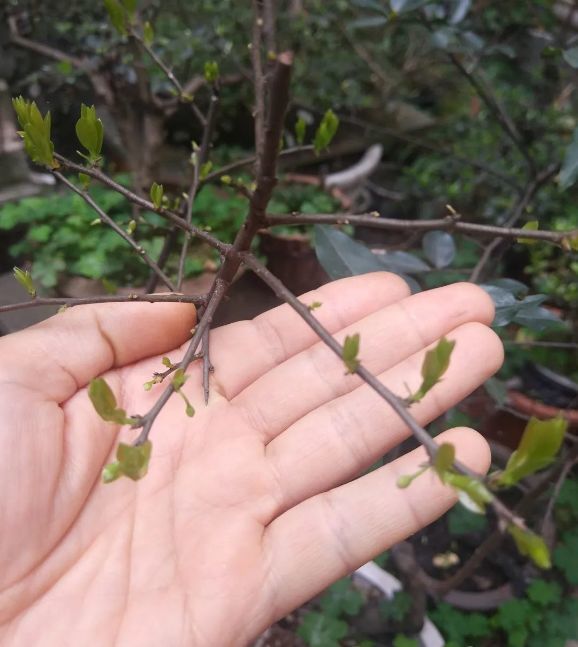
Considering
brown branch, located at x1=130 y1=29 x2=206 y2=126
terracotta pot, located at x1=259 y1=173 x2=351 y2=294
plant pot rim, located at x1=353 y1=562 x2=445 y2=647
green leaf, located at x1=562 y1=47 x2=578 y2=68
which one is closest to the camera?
green leaf, located at x1=562 y1=47 x2=578 y2=68

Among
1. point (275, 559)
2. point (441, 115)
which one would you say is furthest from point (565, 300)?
point (441, 115)

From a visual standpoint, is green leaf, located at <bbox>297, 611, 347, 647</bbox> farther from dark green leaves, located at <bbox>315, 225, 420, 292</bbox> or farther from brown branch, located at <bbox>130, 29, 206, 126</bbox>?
brown branch, located at <bbox>130, 29, 206, 126</bbox>

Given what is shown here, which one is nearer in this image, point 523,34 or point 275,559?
point 275,559

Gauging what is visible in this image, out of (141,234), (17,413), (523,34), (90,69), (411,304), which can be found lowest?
(141,234)

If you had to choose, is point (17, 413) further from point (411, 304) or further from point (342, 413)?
point (411, 304)

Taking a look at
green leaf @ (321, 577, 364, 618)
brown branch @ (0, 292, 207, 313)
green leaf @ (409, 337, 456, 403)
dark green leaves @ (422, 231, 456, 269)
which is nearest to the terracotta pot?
dark green leaves @ (422, 231, 456, 269)

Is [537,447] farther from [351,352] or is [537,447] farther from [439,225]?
[439,225]

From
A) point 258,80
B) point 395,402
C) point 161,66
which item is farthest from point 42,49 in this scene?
point 395,402
